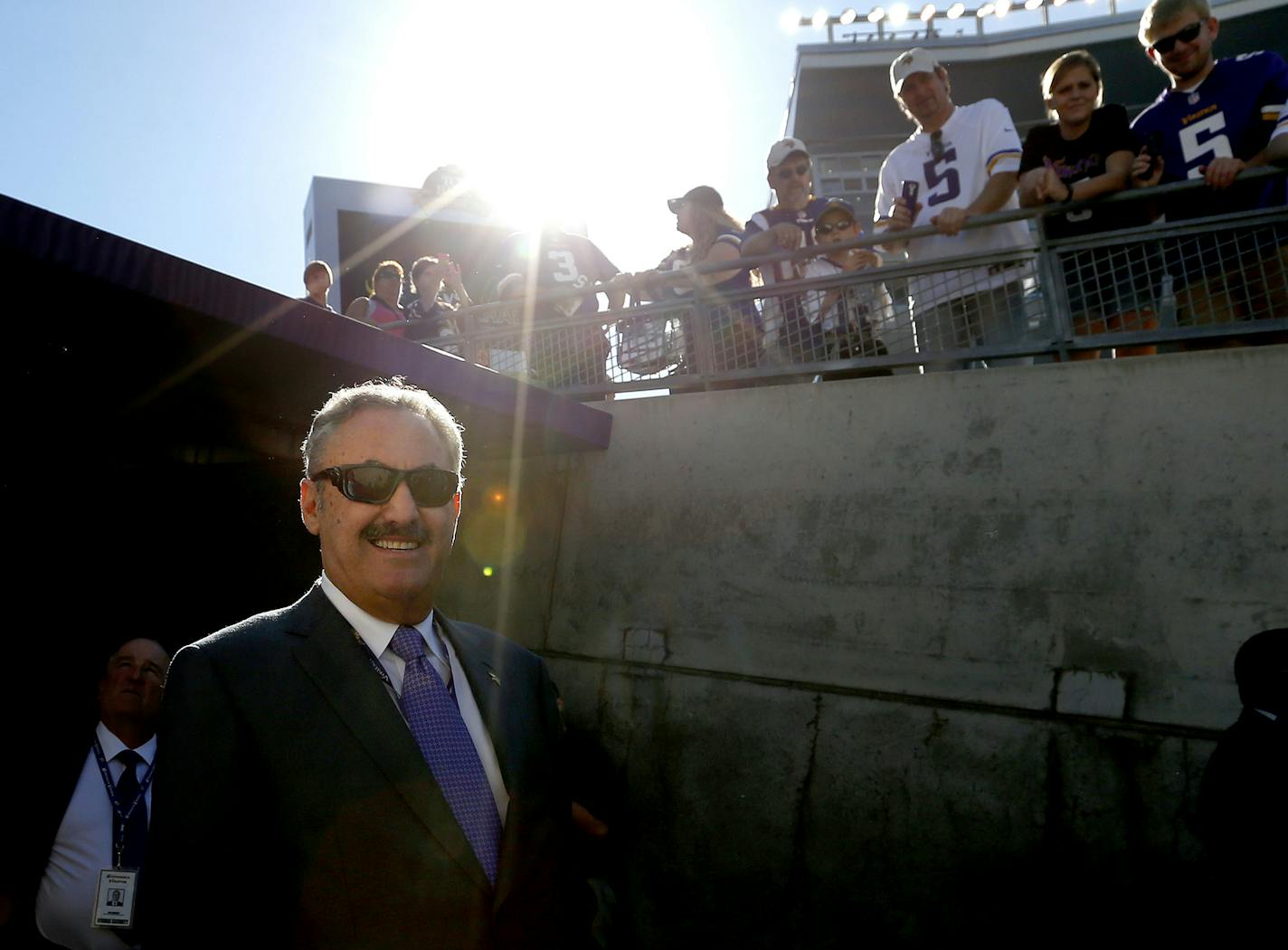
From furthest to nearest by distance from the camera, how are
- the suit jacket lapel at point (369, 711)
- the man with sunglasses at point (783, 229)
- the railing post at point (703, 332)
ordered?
the railing post at point (703, 332) < the man with sunglasses at point (783, 229) < the suit jacket lapel at point (369, 711)

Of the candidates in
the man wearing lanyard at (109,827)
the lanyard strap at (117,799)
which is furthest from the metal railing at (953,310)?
the lanyard strap at (117,799)

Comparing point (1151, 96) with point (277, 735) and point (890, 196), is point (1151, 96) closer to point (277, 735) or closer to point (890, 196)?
point (890, 196)

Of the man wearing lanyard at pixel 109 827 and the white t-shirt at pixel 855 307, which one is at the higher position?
the white t-shirt at pixel 855 307

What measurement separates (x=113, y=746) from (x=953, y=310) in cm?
530

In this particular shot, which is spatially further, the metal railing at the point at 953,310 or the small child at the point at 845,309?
the small child at the point at 845,309

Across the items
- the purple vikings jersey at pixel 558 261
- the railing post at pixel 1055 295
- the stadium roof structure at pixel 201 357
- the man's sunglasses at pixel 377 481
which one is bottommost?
the man's sunglasses at pixel 377 481

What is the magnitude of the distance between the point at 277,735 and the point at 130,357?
402cm

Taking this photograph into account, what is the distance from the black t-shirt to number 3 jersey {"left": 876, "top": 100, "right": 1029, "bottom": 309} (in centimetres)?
22

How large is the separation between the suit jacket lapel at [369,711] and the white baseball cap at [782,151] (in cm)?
592

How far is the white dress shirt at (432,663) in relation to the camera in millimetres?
2205

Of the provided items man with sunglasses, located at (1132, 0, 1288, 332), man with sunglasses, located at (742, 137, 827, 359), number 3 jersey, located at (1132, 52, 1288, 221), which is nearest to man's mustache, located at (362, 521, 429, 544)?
man with sunglasses, located at (742, 137, 827, 359)

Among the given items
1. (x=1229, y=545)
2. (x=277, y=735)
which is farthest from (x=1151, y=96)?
(x=277, y=735)

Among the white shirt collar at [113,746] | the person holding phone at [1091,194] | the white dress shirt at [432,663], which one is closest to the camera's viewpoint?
the white dress shirt at [432,663]

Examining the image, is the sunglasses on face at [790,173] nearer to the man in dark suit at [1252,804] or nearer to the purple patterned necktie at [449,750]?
the man in dark suit at [1252,804]
